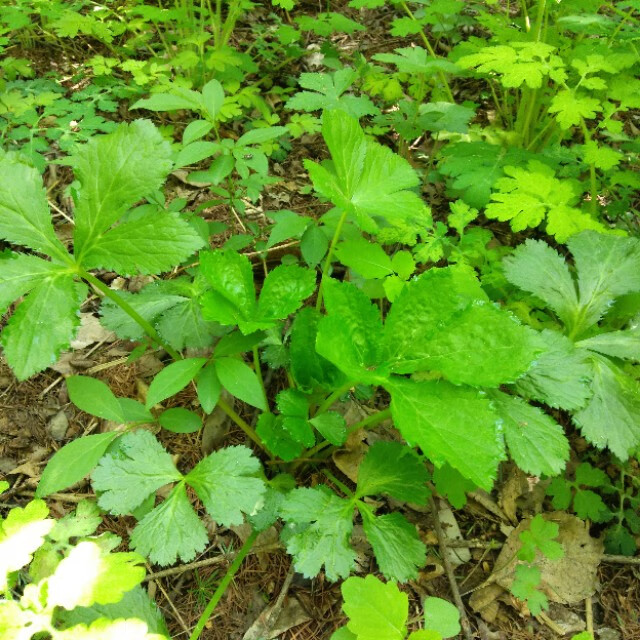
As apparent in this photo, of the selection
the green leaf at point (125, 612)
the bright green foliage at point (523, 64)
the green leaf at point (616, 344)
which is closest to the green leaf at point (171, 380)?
the green leaf at point (125, 612)

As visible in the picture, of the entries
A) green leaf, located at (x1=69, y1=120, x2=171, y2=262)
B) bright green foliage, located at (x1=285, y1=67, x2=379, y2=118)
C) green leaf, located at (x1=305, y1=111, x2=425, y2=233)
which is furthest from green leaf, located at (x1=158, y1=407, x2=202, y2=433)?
bright green foliage, located at (x1=285, y1=67, x2=379, y2=118)

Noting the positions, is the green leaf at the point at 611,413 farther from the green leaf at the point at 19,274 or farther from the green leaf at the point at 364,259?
the green leaf at the point at 19,274

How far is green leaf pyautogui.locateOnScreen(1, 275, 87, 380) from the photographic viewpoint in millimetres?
1257

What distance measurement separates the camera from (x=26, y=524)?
123 centimetres

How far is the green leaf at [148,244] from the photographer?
4.46 ft

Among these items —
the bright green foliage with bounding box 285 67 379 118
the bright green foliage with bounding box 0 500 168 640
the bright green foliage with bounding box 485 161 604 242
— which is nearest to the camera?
the bright green foliage with bounding box 0 500 168 640

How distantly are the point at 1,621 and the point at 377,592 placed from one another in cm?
87

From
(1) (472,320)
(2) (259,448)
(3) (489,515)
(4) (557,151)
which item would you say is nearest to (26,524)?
(2) (259,448)

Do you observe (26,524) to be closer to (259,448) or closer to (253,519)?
(253,519)

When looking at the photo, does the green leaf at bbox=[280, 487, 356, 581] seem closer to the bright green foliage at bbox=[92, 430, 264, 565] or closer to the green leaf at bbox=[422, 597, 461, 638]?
the bright green foliage at bbox=[92, 430, 264, 565]

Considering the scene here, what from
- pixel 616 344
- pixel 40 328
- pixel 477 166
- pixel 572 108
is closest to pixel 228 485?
pixel 40 328

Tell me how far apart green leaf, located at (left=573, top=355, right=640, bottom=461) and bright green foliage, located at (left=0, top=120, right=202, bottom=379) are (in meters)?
1.18

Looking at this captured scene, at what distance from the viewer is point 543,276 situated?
172cm

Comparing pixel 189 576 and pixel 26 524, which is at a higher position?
pixel 26 524
